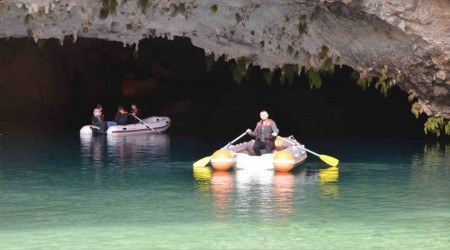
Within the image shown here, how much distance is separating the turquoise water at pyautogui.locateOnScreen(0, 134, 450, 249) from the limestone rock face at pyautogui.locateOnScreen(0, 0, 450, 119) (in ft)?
9.65

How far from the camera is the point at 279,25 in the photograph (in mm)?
17484

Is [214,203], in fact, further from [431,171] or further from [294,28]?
[431,171]

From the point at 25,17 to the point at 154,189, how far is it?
15.7ft

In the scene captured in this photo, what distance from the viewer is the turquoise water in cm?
1199

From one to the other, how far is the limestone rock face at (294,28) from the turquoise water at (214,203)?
2941 millimetres

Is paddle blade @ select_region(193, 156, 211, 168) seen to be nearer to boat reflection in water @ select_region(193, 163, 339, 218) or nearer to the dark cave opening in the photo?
boat reflection in water @ select_region(193, 163, 339, 218)

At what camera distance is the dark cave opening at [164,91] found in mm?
47531

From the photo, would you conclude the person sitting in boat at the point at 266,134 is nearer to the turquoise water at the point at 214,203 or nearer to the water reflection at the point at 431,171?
the turquoise water at the point at 214,203

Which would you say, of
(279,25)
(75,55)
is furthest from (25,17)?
Result: (75,55)

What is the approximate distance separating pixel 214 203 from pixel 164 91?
133 feet

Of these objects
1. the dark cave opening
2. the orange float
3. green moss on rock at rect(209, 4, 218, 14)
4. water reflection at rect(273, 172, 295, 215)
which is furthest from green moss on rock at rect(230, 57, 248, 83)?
the dark cave opening

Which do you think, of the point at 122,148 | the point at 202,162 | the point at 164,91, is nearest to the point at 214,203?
the point at 202,162

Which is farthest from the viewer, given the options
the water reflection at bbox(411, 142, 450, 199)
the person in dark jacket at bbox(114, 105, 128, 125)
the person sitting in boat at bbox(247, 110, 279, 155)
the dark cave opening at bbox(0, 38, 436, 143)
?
the dark cave opening at bbox(0, 38, 436, 143)

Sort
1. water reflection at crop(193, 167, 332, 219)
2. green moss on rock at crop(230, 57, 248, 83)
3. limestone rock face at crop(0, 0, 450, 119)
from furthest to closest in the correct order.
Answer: green moss on rock at crop(230, 57, 248, 83), limestone rock face at crop(0, 0, 450, 119), water reflection at crop(193, 167, 332, 219)
